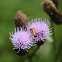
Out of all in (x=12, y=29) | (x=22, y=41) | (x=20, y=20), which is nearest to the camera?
(x=22, y=41)

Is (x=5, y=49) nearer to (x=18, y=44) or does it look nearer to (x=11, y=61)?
(x=11, y=61)

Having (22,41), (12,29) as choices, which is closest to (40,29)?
(22,41)

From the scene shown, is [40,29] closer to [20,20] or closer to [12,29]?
[20,20]

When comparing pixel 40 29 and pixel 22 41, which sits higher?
pixel 40 29

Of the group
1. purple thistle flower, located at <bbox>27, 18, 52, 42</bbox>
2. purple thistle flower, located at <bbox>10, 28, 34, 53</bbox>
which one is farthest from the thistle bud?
purple thistle flower, located at <bbox>10, 28, 34, 53</bbox>

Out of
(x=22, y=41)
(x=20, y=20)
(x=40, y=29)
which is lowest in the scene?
(x=22, y=41)

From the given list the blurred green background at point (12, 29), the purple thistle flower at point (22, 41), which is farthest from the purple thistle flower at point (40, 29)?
the blurred green background at point (12, 29)

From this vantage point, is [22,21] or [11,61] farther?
[11,61]

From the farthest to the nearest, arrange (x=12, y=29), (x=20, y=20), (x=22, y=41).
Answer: (x=12, y=29) → (x=20, y=20) → (x=22, y=41)


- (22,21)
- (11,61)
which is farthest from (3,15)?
(22,21)

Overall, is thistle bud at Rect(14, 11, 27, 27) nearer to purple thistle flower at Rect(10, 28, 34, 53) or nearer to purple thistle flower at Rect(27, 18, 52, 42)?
purple thistle flower at Rect(27, 18, 52, 42)
